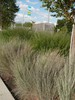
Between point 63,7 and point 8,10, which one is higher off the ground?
point 63,7

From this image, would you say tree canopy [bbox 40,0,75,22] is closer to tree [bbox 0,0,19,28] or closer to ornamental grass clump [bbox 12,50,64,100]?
ornamental grass clump [bbox 12,50,64,100]

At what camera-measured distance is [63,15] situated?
698cm

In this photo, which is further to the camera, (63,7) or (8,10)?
(8,10)

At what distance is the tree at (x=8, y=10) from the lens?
23.9 metres

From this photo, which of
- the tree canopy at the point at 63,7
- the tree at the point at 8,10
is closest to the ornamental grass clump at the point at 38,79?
the tree canopy at the point at 63,7

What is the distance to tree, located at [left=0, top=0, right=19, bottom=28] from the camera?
78.5 ft

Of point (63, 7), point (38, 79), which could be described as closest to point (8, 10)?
point (63, 7)

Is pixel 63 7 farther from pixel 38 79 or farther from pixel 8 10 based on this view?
pixel 8 10

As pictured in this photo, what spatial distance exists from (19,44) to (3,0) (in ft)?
52.0

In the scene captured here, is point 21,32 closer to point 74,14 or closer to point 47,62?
point 74,14

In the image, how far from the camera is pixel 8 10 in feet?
82.0

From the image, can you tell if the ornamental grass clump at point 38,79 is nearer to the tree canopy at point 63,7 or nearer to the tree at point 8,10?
the tree canopy at point 63,7

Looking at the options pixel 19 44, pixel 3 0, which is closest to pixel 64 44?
pixel 19 44

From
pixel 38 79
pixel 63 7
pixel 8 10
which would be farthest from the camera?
pixel 8 10
